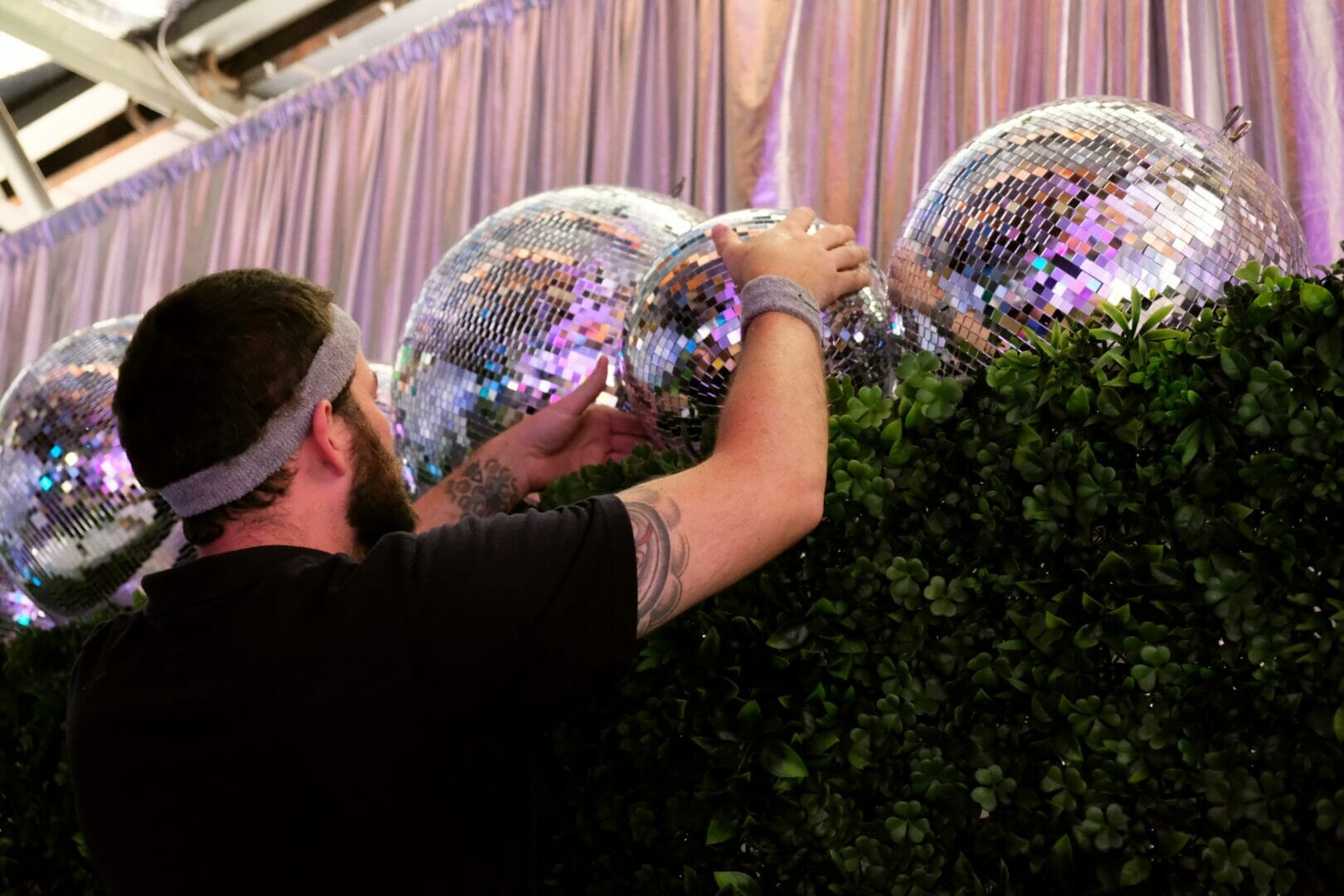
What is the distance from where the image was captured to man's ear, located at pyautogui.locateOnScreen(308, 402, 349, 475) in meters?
1.51

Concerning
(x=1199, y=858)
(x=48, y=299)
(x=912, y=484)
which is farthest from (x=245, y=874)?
(x=48, y=299)

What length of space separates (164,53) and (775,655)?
5219 millimetres

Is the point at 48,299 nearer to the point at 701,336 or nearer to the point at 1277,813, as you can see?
the point at 701,336

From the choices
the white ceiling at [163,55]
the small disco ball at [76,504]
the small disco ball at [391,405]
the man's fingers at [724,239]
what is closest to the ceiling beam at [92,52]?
the white ceiling at [163,55]

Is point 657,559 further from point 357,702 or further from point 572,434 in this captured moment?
point 572,434

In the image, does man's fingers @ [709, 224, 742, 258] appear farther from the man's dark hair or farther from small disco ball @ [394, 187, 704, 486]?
the man's dark hair

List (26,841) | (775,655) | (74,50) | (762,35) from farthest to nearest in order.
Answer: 1. (74,50)
2. (762,35)
3. (26,841)
4. (775,655)

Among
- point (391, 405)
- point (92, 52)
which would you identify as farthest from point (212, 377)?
point (92, 52)

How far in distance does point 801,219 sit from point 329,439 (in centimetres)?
65

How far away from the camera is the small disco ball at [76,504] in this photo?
8.30 feet

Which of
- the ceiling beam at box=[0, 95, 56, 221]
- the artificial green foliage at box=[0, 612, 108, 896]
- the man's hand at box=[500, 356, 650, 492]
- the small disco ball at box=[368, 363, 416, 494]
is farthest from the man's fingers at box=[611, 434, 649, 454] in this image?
the ceiling beam at box=[0, 95, 56, 221]

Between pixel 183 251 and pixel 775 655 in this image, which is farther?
pixel 183 251

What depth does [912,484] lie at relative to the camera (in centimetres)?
146

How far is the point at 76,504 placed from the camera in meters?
2.54
